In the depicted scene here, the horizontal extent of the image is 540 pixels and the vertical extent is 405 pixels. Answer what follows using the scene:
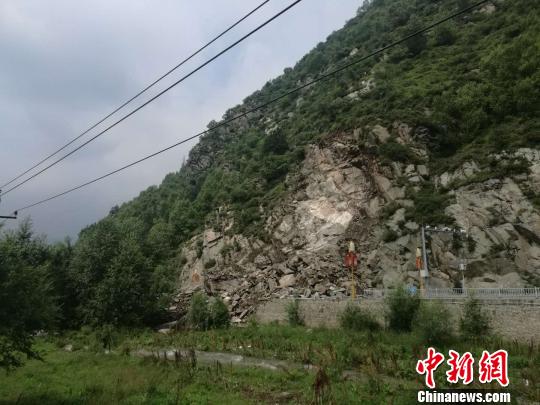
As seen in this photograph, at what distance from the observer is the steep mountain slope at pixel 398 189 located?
34.7m

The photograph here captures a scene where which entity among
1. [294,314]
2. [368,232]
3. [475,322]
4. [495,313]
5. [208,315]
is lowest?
[208,315]

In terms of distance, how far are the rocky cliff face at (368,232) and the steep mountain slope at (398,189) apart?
0.43 feet

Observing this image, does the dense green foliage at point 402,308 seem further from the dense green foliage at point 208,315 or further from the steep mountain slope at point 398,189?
the dense green foliage at point 208,315

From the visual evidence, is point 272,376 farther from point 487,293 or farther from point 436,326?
point 487,293

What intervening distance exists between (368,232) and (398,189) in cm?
560

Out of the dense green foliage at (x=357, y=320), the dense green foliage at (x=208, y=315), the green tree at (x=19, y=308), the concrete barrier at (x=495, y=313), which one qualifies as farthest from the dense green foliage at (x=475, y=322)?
the dense green foliage at (x=208, y=315)

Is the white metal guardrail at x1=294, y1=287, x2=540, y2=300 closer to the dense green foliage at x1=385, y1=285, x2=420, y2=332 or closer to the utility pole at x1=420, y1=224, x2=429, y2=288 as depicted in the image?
the dense green foliage at x1=385, y1=285, x2=420, y2=332

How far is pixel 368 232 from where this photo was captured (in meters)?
41.5

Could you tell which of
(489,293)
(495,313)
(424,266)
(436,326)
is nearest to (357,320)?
(436,326)

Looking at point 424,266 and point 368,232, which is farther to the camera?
point 368,232

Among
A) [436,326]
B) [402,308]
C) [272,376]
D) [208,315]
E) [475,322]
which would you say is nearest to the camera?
[272,376]

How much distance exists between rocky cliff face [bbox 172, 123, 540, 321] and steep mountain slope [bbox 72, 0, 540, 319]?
130 millimetres

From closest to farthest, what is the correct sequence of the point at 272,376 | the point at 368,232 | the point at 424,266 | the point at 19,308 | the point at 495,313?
the point at 19,308
the point at 272,376
the point at 495,313
the point at 424,266
the point at 368,232

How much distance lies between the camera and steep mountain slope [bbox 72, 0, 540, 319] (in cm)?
3469
